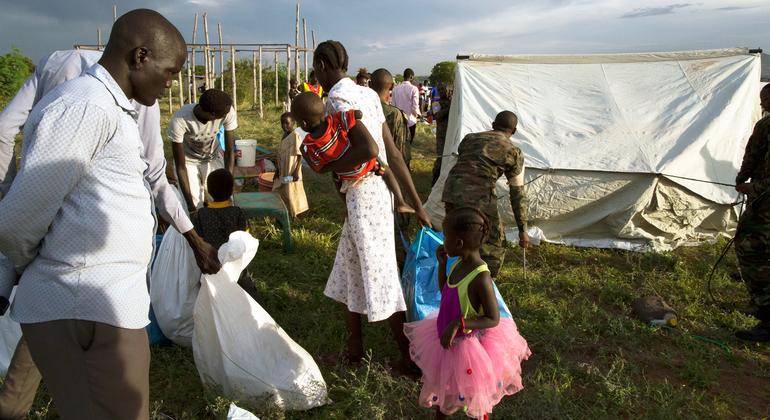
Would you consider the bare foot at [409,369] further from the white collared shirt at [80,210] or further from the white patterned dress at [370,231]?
the white collared shirt at [80,210]

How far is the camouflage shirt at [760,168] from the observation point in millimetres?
3617

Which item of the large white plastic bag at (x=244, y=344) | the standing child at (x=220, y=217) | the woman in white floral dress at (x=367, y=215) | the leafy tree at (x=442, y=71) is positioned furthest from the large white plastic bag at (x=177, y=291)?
the leafy tree at (x=442, y=71)

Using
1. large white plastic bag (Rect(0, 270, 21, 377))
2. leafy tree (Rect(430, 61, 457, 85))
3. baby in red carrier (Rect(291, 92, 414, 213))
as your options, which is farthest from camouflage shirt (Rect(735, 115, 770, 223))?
leafy tree (Rect(430, 61, 457, 85))

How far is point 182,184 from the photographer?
4.29 metres

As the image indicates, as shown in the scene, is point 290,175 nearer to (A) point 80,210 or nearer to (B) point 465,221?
(B) point 465,221

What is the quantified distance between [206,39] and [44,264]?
18085 mm

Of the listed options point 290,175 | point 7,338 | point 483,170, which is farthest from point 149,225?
point 290,175

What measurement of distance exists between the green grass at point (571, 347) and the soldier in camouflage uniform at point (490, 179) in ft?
1.99

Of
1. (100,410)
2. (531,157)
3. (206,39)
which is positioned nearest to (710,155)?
(531,157)

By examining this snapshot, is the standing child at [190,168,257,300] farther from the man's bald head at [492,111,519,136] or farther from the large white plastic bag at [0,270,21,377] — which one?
the man's bald head at [492,111,519,136]

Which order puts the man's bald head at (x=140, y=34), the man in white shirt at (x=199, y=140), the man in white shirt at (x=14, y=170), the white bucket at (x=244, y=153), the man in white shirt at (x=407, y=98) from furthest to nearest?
the man in white shirt at (x=407, y=98), the white bucket at (x=244, y=153), the man in white shirt at (x=199, y=140), the man in white shirt at (x=14, y=170), the man's bald head at (x=140, y=34)

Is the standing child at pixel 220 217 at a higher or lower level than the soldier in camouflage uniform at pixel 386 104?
lower

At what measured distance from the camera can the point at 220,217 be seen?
3312mm

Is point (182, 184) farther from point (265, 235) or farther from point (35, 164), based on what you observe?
point (35, 164)
